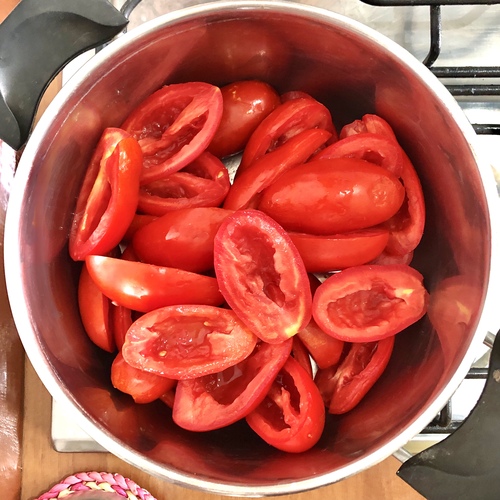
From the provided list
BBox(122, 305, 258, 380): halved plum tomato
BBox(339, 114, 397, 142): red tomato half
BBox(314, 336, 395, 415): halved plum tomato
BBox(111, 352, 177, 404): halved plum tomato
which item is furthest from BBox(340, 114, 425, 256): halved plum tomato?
BBox(111, 352, 177, 404): halved plum tomato

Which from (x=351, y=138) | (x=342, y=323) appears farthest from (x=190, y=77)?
(x=342, y=323)

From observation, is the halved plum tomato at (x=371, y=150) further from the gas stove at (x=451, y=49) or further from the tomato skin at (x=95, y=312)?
the tomato skin at (x=95, y=312)

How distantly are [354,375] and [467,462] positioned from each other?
17 cm

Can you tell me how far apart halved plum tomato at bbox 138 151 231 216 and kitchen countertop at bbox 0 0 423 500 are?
22 cm

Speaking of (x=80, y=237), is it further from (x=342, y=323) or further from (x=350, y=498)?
(x=350, y=498)

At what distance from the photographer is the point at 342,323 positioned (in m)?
0.64

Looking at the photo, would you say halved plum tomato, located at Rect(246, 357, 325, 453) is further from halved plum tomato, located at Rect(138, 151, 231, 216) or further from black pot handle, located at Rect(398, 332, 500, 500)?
halved plum tomato, located at Rect(138, 151, 231, 216)

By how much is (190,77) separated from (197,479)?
465mm

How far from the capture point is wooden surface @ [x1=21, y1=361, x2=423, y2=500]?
0.75 m

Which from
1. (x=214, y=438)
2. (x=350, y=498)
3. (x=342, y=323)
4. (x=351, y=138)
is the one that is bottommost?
(x=350, y=498)

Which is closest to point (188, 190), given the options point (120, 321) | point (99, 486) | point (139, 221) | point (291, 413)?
point (139, 221)

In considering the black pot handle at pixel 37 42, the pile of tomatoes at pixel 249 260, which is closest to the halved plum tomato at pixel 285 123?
the pile of tomatoes at pixel 249 260

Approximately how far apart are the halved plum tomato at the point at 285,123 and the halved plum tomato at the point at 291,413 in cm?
25

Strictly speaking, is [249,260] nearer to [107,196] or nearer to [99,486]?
[107,196]
